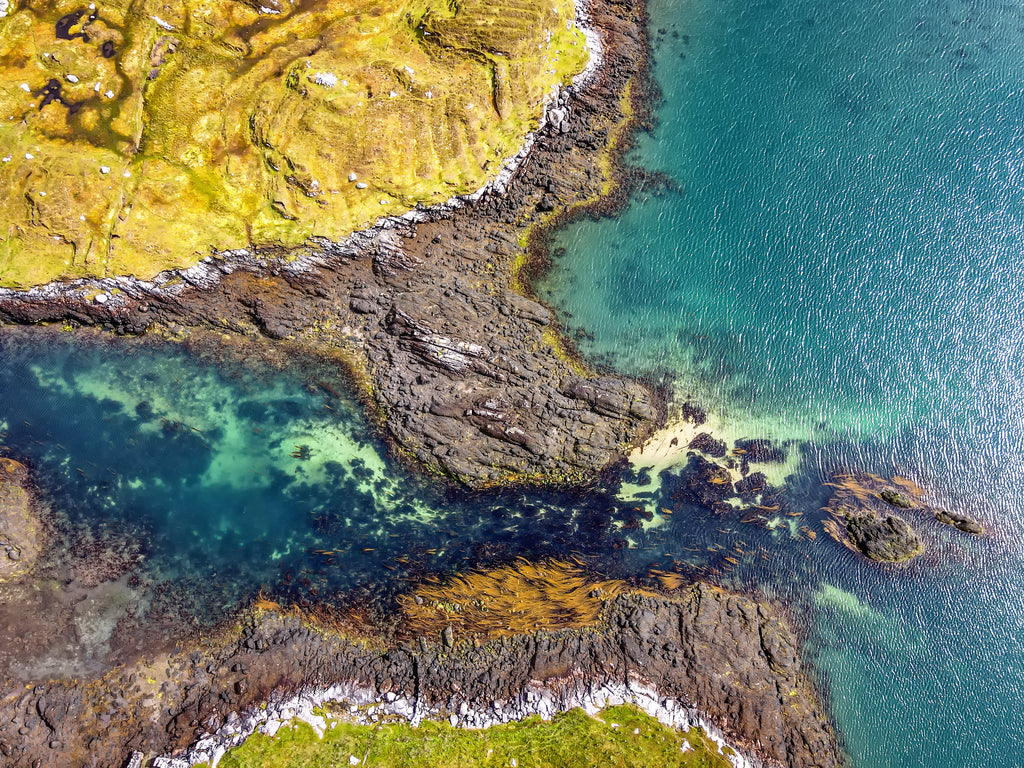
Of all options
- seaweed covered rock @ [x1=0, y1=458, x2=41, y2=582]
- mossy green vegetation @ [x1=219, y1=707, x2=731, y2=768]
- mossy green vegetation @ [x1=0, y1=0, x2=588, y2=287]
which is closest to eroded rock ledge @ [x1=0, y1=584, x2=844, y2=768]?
mossy green vegetation @ [x1=219, y1=707, x2=731, y2=768]

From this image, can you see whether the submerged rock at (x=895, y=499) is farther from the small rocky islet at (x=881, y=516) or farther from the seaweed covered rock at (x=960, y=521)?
the seaweed covered rock at (x=960, y=521)

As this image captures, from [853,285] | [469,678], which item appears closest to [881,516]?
[853,285]

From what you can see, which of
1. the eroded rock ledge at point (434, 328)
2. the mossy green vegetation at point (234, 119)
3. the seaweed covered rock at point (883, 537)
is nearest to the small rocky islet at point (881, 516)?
the seaweed covered rock at point (883, 537)

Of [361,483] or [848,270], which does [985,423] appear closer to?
[848,270]

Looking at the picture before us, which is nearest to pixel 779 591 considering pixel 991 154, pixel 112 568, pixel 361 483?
pixel 361 483

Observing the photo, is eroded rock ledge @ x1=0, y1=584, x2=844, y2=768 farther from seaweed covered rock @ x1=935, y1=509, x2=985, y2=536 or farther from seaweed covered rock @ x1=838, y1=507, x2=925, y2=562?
seaweed covered rock @ x1=935, y1=509, x2=985, y2=536

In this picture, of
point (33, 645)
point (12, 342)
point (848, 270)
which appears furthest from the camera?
point (848, 270)

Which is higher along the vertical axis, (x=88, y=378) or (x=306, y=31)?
(x=306, y=31)
